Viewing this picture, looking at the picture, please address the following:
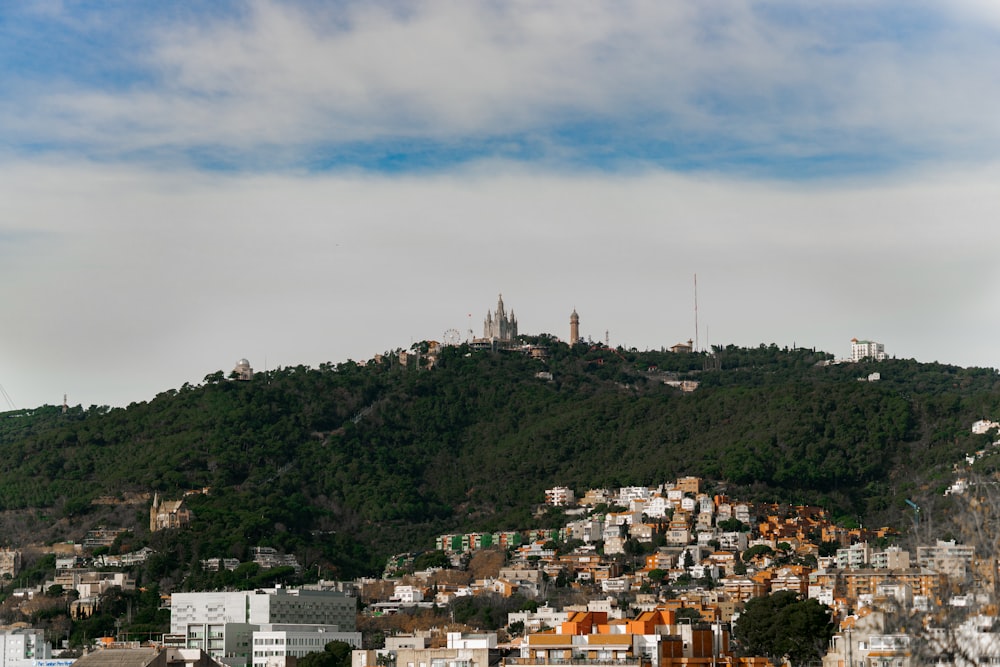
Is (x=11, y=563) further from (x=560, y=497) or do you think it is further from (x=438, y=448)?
(x=438, y=448)

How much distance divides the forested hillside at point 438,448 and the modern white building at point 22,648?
25209 mm

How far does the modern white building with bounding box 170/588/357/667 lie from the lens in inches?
2975

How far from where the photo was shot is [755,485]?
11325 cm

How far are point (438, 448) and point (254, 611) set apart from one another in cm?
5419

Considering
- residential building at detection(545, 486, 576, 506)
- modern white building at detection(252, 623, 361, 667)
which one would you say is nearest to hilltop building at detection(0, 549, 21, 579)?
residential building at detection(545, 486, 576, 506)

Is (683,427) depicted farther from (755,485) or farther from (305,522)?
(305,522)

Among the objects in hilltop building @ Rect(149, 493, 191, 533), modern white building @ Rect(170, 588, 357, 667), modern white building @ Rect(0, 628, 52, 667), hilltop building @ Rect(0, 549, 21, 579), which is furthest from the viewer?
hilltop building @ Rect(149, 493, 191, 533)

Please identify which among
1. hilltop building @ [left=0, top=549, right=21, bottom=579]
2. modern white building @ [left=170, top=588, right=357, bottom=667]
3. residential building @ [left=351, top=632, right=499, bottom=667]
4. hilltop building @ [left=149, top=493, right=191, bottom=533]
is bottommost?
residential building @ [left=351, top=632, right=499, bottom=667]

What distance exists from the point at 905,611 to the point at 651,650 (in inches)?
1121

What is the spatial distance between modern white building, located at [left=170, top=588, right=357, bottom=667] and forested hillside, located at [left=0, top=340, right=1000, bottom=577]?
18211 millimetres

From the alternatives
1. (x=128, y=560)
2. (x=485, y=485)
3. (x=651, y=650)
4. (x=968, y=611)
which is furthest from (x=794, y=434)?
(x=968, y=611)

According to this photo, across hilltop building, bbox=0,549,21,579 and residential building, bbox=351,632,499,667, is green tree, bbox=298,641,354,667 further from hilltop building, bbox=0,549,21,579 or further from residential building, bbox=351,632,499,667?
hilltop building, bbox=0,549,21,579

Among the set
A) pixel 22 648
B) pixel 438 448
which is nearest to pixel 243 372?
pixel 438 448

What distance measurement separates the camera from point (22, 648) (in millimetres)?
70375
